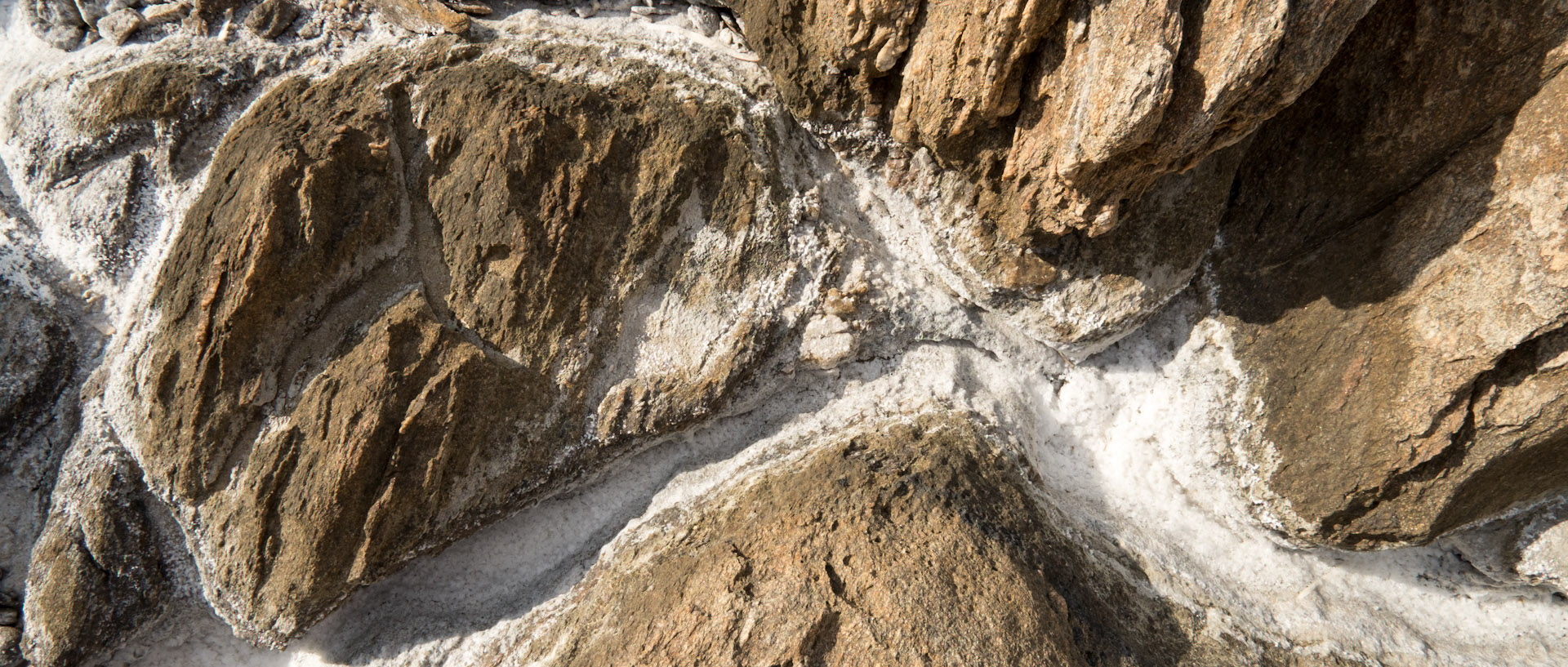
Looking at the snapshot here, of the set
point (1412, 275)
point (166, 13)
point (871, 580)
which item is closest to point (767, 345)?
point (871, 580)

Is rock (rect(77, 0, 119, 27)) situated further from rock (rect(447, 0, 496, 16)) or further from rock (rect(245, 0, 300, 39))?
rock (rect(447, 0, 496, 16))

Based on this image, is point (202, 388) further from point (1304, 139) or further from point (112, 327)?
point (1304, 139)

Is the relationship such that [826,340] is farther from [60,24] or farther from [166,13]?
[60,24]

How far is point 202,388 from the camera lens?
336 cm

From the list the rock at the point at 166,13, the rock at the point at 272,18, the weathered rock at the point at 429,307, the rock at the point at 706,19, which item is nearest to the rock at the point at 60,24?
the rock at the point at 166,13

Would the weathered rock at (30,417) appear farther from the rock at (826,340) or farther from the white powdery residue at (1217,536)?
the white powdery residue at (1217,536)

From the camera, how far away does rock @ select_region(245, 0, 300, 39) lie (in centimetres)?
390

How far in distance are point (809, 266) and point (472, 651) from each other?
8.26ft

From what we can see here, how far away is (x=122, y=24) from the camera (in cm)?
414

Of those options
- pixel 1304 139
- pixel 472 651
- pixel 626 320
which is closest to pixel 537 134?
pixel 626 320

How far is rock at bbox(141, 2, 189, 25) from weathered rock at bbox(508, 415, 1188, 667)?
3943mm

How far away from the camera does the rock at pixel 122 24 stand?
412cm

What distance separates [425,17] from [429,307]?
5.18ft

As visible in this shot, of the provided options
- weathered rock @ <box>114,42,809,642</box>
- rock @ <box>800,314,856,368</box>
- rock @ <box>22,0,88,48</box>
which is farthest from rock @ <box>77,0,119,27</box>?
rock @ <box>800,314,856,368</box>
